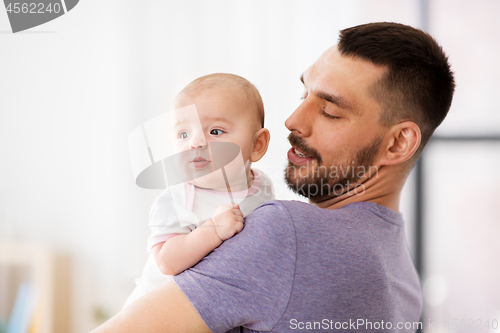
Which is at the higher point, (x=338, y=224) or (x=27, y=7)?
(x=27, y=7)

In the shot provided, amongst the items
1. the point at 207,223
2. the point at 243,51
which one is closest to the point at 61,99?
the point at 243,51

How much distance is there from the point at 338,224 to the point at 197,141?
0.37 meters

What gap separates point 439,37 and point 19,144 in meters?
2.46

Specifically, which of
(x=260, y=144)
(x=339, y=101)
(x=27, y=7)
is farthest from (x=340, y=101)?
(x=27, y=7)

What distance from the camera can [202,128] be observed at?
0.93 meters

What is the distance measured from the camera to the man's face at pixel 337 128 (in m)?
1.02

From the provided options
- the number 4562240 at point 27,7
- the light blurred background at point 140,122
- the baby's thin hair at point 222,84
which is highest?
the number 4562240 at point 27,7

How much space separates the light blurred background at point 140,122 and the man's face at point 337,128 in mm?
838

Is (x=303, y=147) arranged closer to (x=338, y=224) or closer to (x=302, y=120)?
(x=302, y=120)

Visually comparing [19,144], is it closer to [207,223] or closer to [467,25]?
[207,223]

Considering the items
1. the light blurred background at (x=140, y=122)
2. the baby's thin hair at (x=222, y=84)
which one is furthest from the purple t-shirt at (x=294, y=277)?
the light blurred background at (x=140, y=122)

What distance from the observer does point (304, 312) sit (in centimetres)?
72

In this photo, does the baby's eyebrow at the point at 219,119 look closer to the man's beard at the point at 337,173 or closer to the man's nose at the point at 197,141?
the man's nose at the point at 197,141

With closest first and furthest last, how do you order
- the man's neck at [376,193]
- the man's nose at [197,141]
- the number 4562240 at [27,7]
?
the man's nose at [197,141] < the man's neck at [376,193] < the number 4562240 at [27,7]
